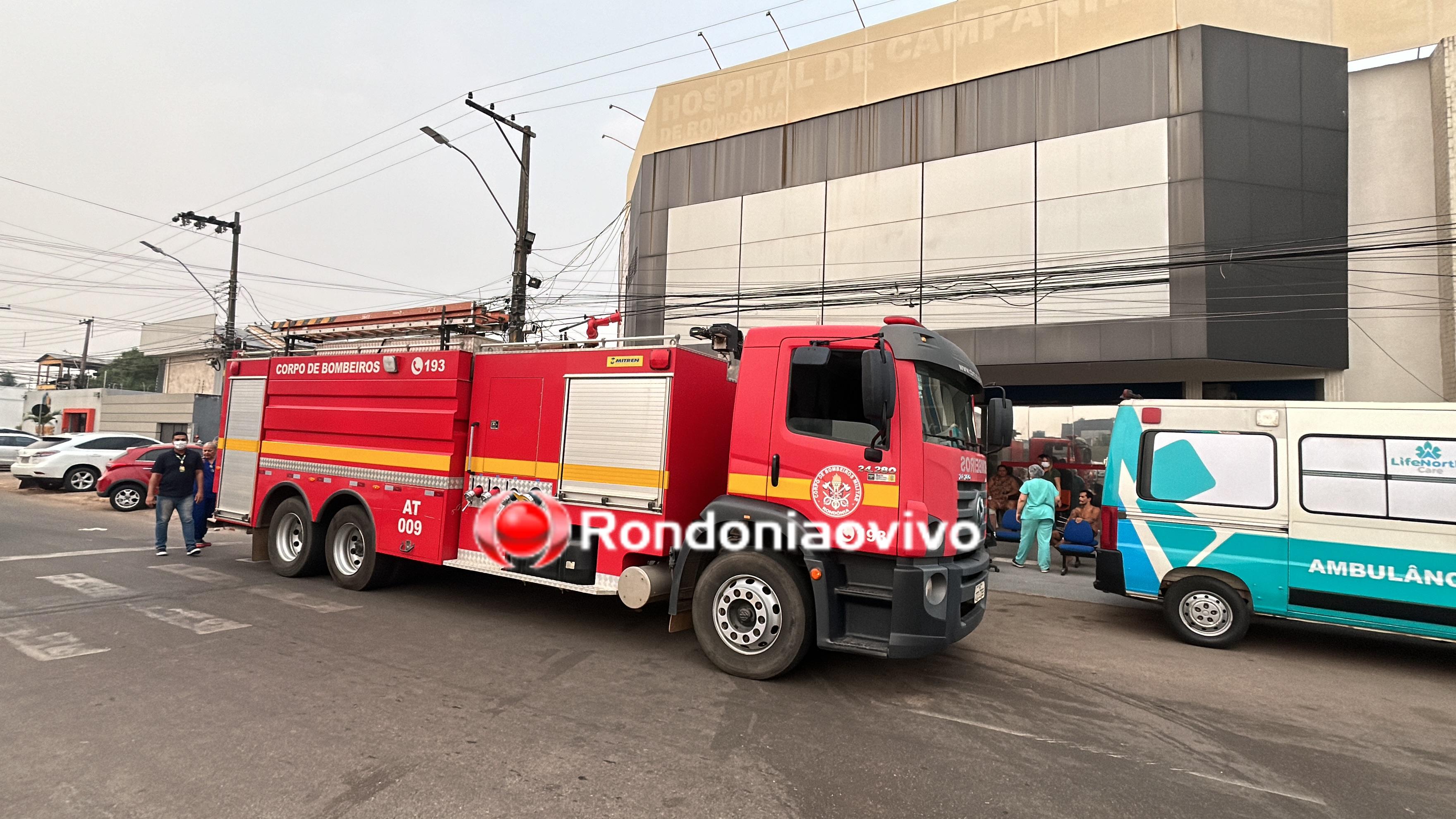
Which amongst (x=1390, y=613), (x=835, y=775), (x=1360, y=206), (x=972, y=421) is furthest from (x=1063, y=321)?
(x=835, y=775)

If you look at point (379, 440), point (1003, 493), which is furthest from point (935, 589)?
point (1003, 493)

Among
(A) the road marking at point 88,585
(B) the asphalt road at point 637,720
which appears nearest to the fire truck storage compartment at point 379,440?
(B) the asphalt road at point 637,720

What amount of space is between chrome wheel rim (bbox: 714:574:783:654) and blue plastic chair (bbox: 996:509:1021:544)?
319 inches

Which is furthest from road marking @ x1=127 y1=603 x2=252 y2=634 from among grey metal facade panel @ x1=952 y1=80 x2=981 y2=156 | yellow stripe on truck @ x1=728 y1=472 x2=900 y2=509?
grey metal facade panel @ x1=952 y1=80 x2=981 y2=156

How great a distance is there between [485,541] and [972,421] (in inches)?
183

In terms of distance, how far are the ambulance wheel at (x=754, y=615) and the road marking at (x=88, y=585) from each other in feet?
21.0

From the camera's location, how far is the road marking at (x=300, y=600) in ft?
22.0

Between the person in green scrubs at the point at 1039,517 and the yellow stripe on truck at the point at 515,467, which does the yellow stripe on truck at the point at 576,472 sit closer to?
the yellow stripe on truck at the point at 515,467

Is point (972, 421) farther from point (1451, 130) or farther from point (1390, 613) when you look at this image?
point (1451, 130)

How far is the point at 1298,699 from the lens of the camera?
17.4 feet

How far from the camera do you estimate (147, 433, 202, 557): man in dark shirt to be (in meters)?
9.46

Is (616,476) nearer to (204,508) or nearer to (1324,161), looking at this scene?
(204,508)

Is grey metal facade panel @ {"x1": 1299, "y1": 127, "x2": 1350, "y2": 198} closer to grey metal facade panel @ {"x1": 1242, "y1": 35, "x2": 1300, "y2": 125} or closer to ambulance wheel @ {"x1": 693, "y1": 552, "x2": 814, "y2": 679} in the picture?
grey metal facade panel @ {"x1": 1242, "y1": 35, "x2": 1300, "y2": 125}

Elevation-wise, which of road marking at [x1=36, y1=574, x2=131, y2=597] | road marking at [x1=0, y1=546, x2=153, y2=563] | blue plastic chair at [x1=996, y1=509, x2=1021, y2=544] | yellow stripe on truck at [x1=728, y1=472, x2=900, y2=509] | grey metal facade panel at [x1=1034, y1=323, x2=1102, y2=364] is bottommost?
road marking at [x1=0, y1=546, x2=153, y2=563]
